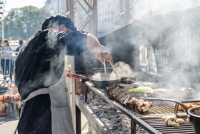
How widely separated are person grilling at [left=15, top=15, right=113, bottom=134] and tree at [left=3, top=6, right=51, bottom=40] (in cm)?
5984

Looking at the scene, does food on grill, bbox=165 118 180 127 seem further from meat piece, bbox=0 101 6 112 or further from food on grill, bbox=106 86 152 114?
meat piece, bbox=0 101 6 112

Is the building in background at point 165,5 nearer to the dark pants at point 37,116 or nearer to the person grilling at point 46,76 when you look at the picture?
the person grilling at point 46,76

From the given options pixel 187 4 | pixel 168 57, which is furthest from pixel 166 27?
pixel 187 4

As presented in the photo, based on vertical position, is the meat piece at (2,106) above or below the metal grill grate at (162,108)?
below

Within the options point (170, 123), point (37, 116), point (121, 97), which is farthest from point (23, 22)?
point (170, 123)

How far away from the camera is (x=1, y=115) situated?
653 centimetres

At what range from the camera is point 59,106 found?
277 centimetres

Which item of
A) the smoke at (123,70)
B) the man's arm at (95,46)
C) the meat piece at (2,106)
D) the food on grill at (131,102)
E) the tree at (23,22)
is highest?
the tree at (23,22)

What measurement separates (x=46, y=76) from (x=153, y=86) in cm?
179

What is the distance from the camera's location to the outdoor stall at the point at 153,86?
1949 millimetres

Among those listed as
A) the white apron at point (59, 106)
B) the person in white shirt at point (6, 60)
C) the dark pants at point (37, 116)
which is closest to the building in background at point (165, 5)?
the white apron at point (59, 106)

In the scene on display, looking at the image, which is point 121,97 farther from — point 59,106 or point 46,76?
point 46,76

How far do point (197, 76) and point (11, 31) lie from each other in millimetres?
64637

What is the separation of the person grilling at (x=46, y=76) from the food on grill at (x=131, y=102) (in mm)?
620
